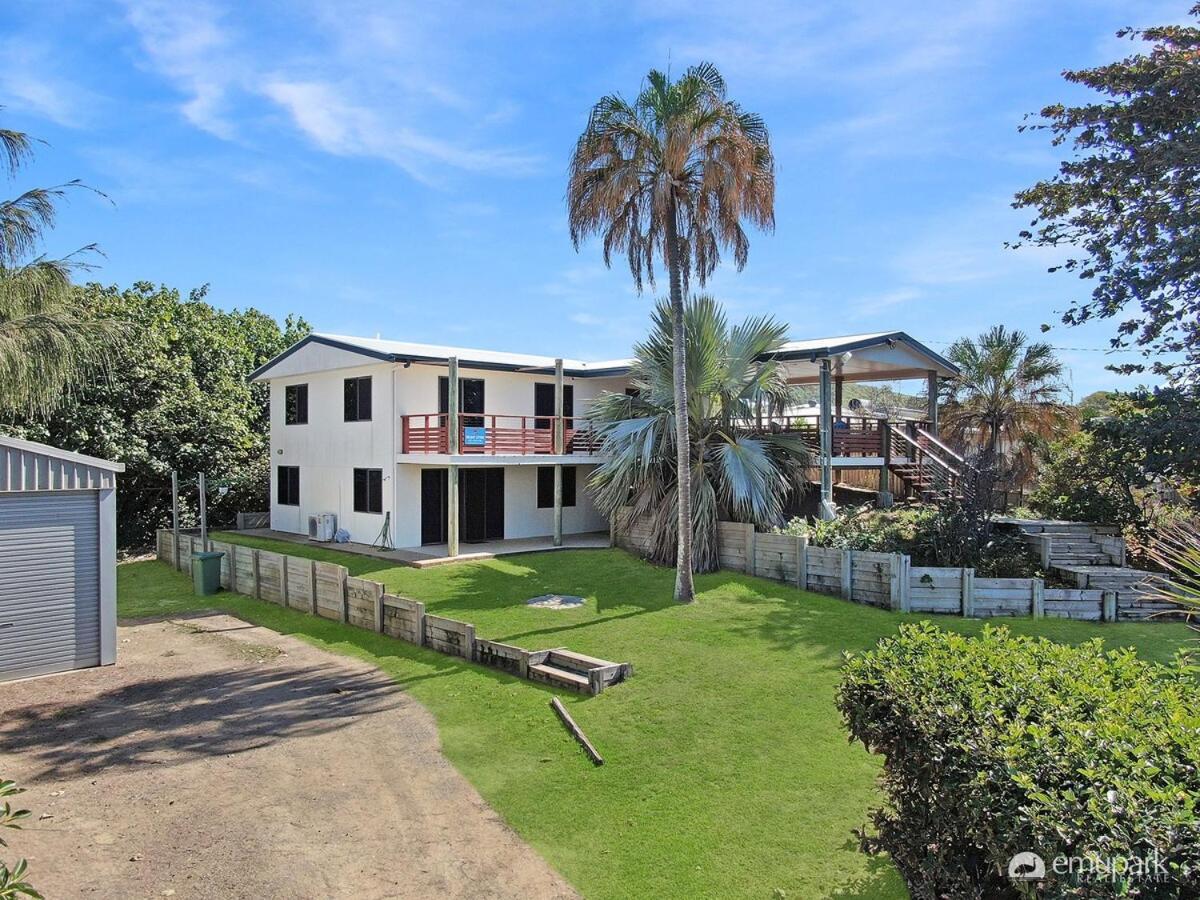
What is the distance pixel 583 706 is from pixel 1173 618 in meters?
9.33

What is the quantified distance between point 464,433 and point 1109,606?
42.9 feet

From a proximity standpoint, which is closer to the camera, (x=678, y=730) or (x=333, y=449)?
(x=678, y=730)

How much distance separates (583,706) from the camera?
827 centimetres

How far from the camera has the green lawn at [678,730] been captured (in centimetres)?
530

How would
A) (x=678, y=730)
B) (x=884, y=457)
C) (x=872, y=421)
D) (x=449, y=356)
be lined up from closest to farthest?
1. (x=678, y=730)
2. (x=884, y=457)
3. (x=449, y=356)
4. (x=872, y=421)

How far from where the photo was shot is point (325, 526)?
66.0ft

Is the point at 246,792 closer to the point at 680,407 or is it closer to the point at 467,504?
the point at 680,407

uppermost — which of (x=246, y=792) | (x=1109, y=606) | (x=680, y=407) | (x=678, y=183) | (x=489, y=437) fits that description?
(x=678, y=183)

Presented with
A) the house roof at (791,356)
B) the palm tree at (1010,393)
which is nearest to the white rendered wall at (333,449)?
the house roof at (791,356)

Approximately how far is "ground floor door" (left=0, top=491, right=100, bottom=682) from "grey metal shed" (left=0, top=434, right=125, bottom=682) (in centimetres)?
1

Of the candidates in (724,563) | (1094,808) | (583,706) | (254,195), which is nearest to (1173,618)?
(724,563)

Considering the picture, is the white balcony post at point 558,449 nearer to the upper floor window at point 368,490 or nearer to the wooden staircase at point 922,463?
the upper floor window at point 368,490

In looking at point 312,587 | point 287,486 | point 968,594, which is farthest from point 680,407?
point 287,486

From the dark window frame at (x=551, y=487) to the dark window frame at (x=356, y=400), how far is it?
5004 mm
